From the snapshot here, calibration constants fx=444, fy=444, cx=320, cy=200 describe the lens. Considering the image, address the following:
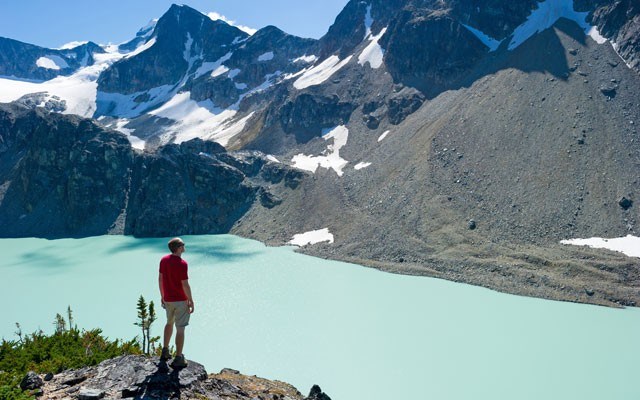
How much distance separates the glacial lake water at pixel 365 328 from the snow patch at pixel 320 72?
76447 mm

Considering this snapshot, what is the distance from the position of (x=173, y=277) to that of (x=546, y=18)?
104057 millimetres

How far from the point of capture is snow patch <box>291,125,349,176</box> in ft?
284

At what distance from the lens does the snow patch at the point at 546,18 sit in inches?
3467

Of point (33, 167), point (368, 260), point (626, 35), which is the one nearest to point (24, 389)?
point (368, 260)

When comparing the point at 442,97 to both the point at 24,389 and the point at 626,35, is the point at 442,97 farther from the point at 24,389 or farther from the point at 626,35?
the point at 24,389

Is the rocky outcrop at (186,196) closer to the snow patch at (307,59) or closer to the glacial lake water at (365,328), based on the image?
the glacial lake water at (365,328)

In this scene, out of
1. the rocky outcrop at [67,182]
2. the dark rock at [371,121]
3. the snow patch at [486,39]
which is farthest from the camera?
the snow patch at [486,39]

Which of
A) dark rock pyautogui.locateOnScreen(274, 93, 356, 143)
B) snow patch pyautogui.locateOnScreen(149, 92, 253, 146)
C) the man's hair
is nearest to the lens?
the man's hair

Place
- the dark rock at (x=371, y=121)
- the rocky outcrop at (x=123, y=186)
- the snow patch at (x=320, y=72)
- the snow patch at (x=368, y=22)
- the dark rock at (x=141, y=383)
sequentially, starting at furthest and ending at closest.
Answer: the snow patch at (x=368, y=22)
the snow patch at (x=320, y=72)
the dark rock at (x=371, y=121)
the rocky outcrop at (x=123, y=186)
the dark rock at (x=141, y=383)

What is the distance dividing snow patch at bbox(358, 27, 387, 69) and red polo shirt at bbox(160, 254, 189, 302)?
108244 mm

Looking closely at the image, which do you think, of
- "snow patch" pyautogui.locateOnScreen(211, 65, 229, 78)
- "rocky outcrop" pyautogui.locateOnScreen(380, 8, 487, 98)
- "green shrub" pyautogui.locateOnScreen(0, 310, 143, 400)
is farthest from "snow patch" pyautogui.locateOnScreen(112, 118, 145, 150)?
"green shrub" pyautogui.locateOnScreen(0, 310, 143, 400)

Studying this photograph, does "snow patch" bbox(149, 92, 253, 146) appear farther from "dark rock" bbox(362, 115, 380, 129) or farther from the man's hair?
the man's hair

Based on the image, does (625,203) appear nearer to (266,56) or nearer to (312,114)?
(312,114)

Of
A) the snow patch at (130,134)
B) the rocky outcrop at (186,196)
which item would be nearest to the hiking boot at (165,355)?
the rocky outcrop at (186,196)
